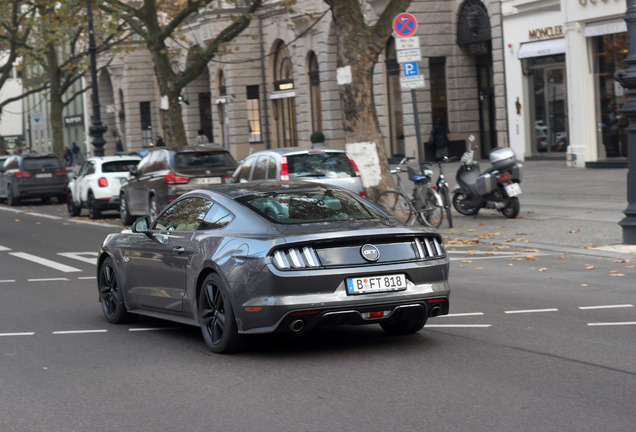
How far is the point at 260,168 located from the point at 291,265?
36.7ft

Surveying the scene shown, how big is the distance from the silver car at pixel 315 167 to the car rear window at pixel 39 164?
54.2 ft

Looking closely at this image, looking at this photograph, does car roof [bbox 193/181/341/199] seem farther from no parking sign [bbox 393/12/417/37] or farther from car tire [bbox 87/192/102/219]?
car tire [bbox 87/192/102/219]

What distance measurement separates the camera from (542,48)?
30.5 metres

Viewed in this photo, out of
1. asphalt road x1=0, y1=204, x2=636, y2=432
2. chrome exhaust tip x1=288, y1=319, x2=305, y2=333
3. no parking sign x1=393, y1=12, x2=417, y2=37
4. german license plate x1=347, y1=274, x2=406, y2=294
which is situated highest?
no parking sign x1=393, y1=12, x2=417, y2=37

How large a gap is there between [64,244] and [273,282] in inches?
480

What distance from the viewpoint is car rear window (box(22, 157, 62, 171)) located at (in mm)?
32875

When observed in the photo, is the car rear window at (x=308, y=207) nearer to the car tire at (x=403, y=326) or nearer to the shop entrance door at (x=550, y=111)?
the car tire at (x=403, y=326)

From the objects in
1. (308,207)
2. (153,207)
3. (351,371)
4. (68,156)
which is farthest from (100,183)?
(68,156)

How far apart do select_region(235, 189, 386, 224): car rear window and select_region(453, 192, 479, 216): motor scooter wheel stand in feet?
35.9


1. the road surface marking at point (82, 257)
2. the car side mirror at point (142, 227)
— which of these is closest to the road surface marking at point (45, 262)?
the road surface marking at point (82, 257)

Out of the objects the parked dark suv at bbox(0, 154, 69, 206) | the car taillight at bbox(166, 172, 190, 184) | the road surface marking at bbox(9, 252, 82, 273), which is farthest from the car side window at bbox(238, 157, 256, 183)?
the parked dark suv at bbox(0, 154, 69, 206)

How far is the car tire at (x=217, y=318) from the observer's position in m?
7.79

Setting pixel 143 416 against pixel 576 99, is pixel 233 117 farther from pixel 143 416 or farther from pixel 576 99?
pixel 143 416

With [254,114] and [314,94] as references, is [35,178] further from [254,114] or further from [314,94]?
[254,114]
